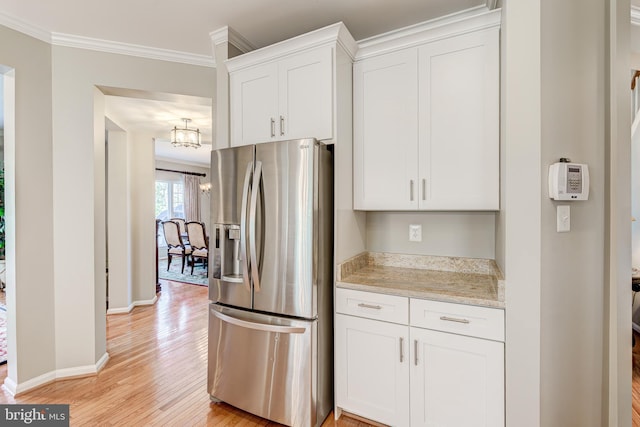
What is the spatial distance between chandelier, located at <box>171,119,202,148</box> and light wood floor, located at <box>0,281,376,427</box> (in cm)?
229

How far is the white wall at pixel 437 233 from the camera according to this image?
2191 millimetres

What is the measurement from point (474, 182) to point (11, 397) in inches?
138

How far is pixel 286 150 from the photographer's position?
1.88m

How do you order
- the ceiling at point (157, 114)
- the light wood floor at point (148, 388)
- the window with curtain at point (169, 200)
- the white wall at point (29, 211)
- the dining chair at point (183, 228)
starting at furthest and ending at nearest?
the window with curtain at point (169, 200)
the dining chair at point (183, 228)
the ceiling at point (157, 114)
the white wall at point (29, 211)
the light wood floor at point (148, 388)

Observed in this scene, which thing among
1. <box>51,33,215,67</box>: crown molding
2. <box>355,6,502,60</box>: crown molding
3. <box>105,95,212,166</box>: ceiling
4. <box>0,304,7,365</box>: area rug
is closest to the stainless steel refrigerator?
<box>355,6,502,60</box>: crown molding

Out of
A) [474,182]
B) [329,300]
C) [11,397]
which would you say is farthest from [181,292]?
[474,182]

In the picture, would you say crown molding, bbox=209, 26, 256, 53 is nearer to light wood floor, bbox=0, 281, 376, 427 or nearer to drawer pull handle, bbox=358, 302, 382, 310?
drawer pull handle, bbox=358, 302, 382, 310

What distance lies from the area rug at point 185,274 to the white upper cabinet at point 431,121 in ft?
14.9

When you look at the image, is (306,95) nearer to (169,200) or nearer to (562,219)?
(562,219)

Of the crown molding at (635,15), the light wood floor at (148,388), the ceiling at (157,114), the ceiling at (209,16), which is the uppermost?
the ceiling at (209,16)

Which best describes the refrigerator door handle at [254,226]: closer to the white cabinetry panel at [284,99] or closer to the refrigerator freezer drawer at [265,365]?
the refrigerator freezer drawer at [265,365]

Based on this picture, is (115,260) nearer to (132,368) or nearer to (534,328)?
(132,368)

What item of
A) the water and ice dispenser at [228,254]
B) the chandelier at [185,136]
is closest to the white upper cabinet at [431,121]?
the water and ice dispenser at [228,254]

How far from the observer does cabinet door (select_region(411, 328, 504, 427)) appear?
1547 millimetres
